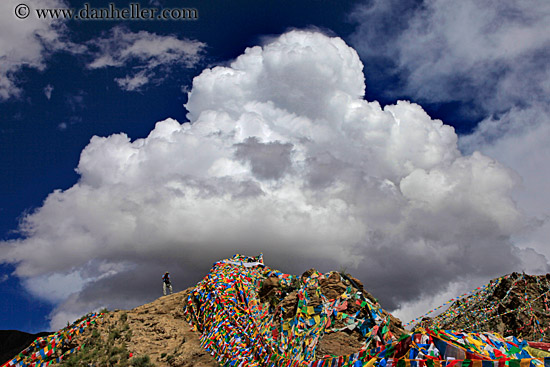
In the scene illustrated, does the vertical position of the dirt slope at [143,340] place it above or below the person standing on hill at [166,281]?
below

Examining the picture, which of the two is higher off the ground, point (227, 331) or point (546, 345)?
point (227, 331)

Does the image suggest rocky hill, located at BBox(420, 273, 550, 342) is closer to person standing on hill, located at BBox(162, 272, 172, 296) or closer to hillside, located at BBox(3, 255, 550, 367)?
hillside, located at BBox(3, 255, 550, 367)

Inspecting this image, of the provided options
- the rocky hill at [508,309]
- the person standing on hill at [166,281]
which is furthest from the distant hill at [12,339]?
the rocky hill at [508,309]

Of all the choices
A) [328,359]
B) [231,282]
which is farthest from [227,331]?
[328,359]

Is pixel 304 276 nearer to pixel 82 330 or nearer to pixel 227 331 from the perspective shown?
pixel 227 331

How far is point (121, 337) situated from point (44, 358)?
11.3ft

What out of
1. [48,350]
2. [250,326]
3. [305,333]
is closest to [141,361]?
[48,350]

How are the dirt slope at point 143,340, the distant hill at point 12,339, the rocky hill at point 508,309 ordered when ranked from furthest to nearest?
the distant hill at point 12,339 < the dirt slope at point 143,340 < the rocky hill at point 508,309

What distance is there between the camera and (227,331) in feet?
61.0

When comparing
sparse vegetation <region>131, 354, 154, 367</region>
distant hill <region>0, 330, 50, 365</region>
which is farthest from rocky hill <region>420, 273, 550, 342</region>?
distant hill <region>0, 330, 50, 365</region>

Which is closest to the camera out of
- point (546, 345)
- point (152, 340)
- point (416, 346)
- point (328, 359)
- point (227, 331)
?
point (416, 346)

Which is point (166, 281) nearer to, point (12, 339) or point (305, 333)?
point (305, 333)

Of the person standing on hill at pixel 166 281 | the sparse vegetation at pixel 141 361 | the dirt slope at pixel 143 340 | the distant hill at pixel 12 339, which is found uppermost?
the distant hill at pixel 12 339

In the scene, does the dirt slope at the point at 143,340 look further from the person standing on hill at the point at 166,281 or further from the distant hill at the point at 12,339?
the distant hill at the point at 12,339
